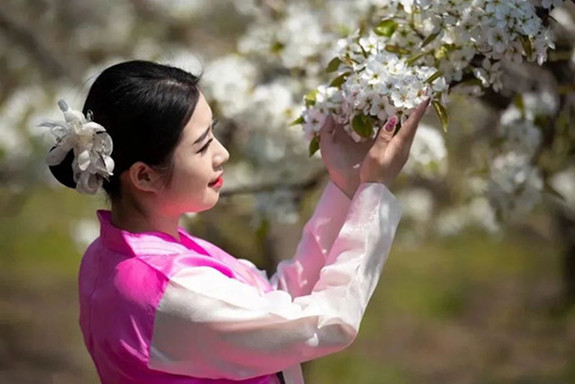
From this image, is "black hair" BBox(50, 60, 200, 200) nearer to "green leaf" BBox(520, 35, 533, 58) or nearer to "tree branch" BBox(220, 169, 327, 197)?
"green leaf" BBox(520, 35, 533, 58)

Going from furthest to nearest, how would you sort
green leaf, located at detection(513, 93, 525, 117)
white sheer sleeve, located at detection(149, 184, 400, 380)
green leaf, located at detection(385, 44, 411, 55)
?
1. green leaf, located at detection(513, 93, 525, 117)
2. green leaf, located at detection(385, 44, 411, 55)
3. white sheer sleeve, located at detection(149, 184, 400, 380)

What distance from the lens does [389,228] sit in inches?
78.7

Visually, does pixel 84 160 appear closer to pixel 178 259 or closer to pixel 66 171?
pixel 66 171

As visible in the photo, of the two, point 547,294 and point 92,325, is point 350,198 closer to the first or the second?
point 92,325

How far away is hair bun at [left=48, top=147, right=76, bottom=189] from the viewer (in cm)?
199

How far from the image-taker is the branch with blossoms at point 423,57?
201cm

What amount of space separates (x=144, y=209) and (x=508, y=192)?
140 centimetres

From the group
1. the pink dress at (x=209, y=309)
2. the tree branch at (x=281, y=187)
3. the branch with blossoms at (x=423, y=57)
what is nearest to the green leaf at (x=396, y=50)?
the branch with blossoms at (x=423, y=57)

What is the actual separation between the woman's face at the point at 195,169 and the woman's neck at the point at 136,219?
3 centimetres

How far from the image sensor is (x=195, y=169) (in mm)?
1955

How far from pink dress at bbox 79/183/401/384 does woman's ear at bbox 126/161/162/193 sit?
88 mm

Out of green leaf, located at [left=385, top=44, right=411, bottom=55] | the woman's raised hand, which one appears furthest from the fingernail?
green leaf, located at [left=385, top=44, right=411, bottom=55]

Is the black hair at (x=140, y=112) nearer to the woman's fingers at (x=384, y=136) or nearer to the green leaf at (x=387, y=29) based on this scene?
the woman's fingers at (x=384, y=136)

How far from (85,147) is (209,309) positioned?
37cm
